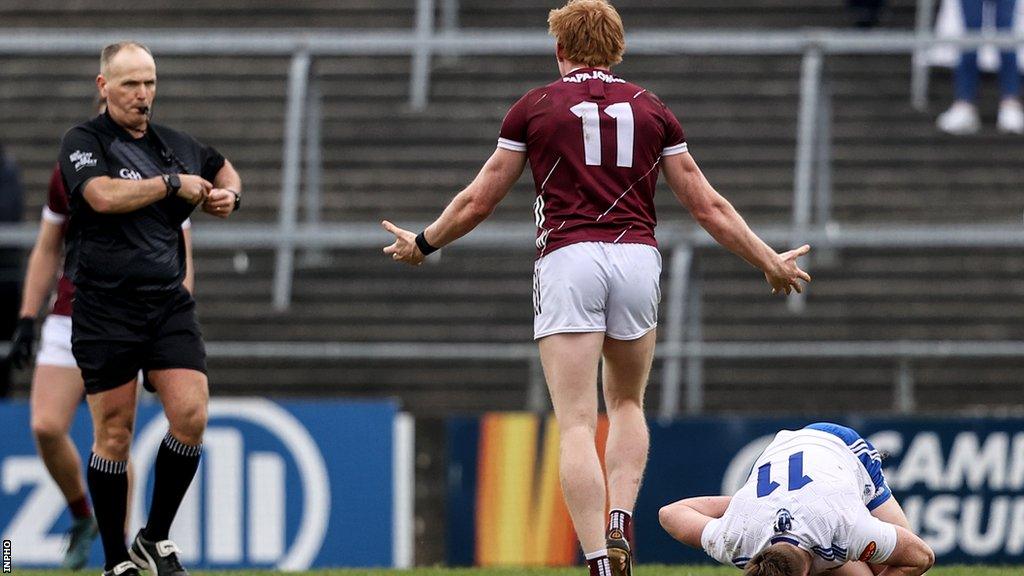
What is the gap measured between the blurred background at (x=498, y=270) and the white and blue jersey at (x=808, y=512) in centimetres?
423

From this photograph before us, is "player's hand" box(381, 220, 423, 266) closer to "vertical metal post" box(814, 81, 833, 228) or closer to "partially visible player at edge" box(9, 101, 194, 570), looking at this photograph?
"partially visible player at edge" box(9, 101, 194, 570)

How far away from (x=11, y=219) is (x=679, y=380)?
15.9 feet

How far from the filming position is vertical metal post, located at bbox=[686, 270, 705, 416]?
38.6 feet

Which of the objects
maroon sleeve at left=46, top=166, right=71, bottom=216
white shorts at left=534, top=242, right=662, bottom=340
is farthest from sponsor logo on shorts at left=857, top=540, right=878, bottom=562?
maroon sleeve at left=46, top=166, right=71, bottom=216

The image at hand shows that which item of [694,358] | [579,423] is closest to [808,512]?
[579,423]

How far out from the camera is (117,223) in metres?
7.48

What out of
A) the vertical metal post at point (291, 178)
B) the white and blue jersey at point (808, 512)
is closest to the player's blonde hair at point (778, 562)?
the white and blue jersey at point (808, 512)

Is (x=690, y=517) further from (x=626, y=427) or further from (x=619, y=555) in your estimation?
(x=619, y=555)

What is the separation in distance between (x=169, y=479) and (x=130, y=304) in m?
0.75

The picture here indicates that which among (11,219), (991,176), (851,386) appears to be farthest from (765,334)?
(11,219)

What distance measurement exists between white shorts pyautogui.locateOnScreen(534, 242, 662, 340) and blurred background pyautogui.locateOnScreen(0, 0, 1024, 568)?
4.61 metres

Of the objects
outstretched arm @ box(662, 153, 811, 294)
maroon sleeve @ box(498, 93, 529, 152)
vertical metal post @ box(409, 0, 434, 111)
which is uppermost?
vertical metal post @ box(409, 0, 434, 111)

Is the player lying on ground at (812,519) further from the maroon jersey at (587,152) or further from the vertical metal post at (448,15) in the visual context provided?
the vertical metal post at (448,15)

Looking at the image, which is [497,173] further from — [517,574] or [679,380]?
[679,380]
